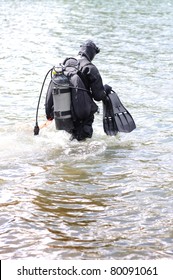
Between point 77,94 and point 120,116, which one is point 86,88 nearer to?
point 77,94

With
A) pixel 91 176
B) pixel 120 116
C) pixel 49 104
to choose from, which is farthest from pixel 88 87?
pixel 91 176

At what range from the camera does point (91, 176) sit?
31.6ft

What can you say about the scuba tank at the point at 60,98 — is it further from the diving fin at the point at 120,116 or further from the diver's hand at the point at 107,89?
the diving fin at the point at 120,116

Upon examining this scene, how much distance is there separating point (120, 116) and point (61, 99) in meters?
1.41

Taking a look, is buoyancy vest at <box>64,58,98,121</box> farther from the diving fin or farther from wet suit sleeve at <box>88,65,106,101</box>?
the diving fin

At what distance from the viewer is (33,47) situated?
82.6ft

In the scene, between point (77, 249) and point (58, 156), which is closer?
point (77, 249)

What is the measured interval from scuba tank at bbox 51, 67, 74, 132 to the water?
60cm

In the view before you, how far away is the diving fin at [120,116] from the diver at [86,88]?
0.18 meters

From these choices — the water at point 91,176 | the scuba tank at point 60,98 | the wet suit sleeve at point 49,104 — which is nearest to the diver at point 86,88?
the wet suit sleeve at point 49,104

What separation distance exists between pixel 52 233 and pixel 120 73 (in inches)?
479
